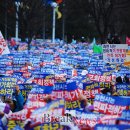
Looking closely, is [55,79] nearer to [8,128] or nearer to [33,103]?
[33,103]

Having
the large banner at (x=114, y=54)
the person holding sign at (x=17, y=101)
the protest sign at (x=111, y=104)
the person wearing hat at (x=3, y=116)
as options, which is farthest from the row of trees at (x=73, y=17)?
the protest sign at (x=111, y=104)

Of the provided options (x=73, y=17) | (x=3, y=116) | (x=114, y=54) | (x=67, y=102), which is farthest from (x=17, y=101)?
(x=73, y=17)

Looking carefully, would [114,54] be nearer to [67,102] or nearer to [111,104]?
[67,102]

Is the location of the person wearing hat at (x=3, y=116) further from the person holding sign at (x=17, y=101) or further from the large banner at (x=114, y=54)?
the large banner at (x=114, y=54)

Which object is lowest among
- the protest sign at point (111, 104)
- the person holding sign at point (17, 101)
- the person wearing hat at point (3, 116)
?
the person holding sign at point (17, 101)

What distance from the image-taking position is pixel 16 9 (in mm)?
45438

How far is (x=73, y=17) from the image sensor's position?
75562 mm

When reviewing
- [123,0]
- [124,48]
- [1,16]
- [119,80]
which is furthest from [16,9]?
[119,80]

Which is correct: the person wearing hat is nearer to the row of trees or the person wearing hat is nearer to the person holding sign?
the person holding sign

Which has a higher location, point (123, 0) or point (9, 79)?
point (123, 0)

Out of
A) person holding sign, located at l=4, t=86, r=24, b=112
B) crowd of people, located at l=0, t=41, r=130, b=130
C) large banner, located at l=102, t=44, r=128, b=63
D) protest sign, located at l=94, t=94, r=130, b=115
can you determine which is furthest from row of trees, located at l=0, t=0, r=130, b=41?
protest sign, located at l=94, t=94, r=130, b=115

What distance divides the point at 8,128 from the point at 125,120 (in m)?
1.73

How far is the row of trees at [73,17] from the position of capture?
3462cm

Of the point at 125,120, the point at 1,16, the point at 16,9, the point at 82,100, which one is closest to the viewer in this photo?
the point at 125,120
